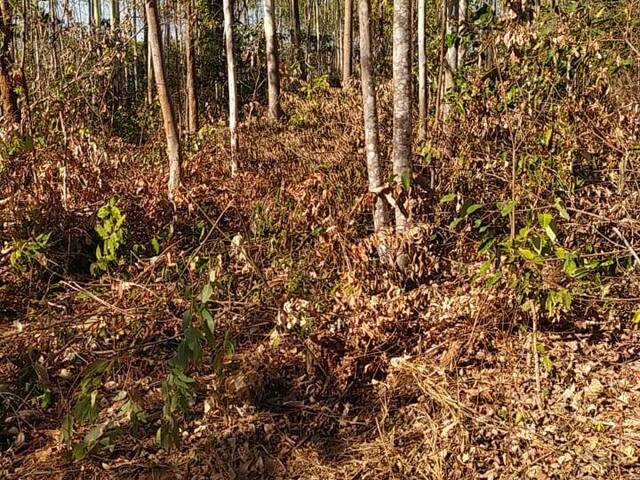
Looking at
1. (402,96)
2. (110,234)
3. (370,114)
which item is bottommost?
(110,234)

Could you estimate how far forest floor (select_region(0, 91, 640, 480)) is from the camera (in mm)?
3207

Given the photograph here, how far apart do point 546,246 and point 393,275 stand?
1.11 meters

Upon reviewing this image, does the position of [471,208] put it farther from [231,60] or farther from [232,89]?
[231,60]

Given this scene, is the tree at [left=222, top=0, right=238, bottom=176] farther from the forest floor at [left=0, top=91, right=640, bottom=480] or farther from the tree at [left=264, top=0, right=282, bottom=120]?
the forest floor at [left=0, top=91, right=640, bottom=480]

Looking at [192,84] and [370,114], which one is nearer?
[370,114]

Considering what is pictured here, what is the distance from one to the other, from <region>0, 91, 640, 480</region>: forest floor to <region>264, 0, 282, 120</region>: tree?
17.5ft

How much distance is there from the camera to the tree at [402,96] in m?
4.29

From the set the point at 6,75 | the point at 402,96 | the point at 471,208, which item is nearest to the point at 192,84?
the point at 6,75

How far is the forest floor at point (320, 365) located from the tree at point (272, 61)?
5.32m

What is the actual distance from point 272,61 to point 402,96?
6225mm

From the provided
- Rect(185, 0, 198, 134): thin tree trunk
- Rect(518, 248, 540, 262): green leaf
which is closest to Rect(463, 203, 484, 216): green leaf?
Rect(518, 248, 540, 262): green leaf

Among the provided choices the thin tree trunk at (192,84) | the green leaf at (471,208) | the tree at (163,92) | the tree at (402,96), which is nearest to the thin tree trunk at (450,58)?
the tree at (402,96)

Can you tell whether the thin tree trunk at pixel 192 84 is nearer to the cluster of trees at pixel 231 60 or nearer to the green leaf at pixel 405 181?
the cluster of trees at pixel 231 60

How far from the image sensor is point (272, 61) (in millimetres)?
10148
